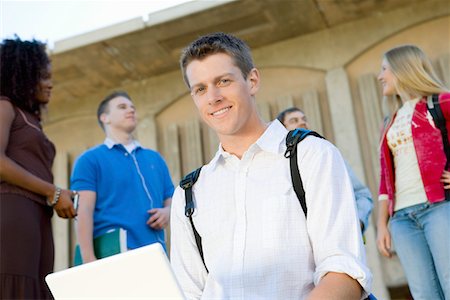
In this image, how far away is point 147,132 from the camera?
817cm

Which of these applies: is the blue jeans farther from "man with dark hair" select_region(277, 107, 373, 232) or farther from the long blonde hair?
the long blonde hair

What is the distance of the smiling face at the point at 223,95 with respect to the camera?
1.87 m

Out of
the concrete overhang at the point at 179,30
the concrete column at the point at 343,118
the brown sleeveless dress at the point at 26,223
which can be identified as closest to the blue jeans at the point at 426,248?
the brown sleeveless dress at the point at 26,223

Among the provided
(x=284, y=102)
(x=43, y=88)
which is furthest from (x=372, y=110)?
(x=43, y=88)

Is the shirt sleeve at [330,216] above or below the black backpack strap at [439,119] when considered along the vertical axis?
below

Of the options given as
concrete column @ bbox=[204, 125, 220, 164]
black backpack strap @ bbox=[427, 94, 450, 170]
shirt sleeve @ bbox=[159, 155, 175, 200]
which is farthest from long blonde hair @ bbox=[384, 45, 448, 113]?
concrete column @ bbox=[204, 125, 220, 164]

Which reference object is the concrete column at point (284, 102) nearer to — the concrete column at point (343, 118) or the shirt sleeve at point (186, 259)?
the concrete column at point (343, 118)

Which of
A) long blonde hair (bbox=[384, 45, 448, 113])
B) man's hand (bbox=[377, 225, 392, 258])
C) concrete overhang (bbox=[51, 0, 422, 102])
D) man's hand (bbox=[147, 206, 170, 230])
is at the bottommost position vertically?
man's hand (bbox=[377, 225, 392, 258])

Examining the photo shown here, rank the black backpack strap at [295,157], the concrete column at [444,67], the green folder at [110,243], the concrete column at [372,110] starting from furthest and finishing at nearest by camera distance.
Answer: the concrete column at [372,110] < the concrete column at [444,67] < the green folder at [110,243] < the black backpack strap at [295,157]

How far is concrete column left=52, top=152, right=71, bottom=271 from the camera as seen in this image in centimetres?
784

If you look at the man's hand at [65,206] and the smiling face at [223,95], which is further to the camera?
the man's hand at [65,206]

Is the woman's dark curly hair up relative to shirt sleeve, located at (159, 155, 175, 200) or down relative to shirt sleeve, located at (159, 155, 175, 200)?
up

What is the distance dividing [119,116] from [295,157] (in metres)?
2.33

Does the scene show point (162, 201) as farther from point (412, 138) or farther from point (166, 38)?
point (166, 38)
